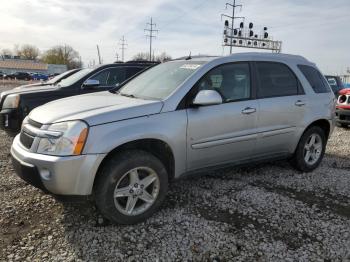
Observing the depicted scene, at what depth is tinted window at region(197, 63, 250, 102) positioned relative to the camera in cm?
398

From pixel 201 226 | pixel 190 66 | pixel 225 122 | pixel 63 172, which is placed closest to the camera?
pixel 63 172

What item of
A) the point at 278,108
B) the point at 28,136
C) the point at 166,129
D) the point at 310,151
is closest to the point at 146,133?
the point at 166,129

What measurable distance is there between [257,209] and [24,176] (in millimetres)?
2512

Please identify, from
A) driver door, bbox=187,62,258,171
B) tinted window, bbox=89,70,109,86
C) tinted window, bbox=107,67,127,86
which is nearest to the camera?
driver door, bbox=187,62,258,171

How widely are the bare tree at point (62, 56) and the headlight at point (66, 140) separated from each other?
105982 mm

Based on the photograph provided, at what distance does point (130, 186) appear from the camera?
11.2ft

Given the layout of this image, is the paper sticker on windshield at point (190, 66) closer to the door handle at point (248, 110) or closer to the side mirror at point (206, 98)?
the side mirror at point (206, 98)

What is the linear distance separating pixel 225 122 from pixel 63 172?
6.25 ft

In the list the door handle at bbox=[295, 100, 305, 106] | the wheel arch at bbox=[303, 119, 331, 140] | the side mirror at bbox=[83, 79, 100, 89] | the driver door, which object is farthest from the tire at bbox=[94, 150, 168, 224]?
the side mirror at bbox=[83, 79, 100, 89]

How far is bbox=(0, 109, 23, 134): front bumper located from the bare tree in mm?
102857

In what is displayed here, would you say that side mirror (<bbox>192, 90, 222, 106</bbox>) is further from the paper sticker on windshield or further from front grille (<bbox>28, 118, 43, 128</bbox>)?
front grille (<bbox>28, 118, 43, 128</bbox>)

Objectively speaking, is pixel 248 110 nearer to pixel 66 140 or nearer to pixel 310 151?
pixel 310 151

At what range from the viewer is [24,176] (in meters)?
3.24

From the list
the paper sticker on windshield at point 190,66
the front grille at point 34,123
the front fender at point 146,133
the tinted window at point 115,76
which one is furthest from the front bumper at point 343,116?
the front grille at point 34,123
